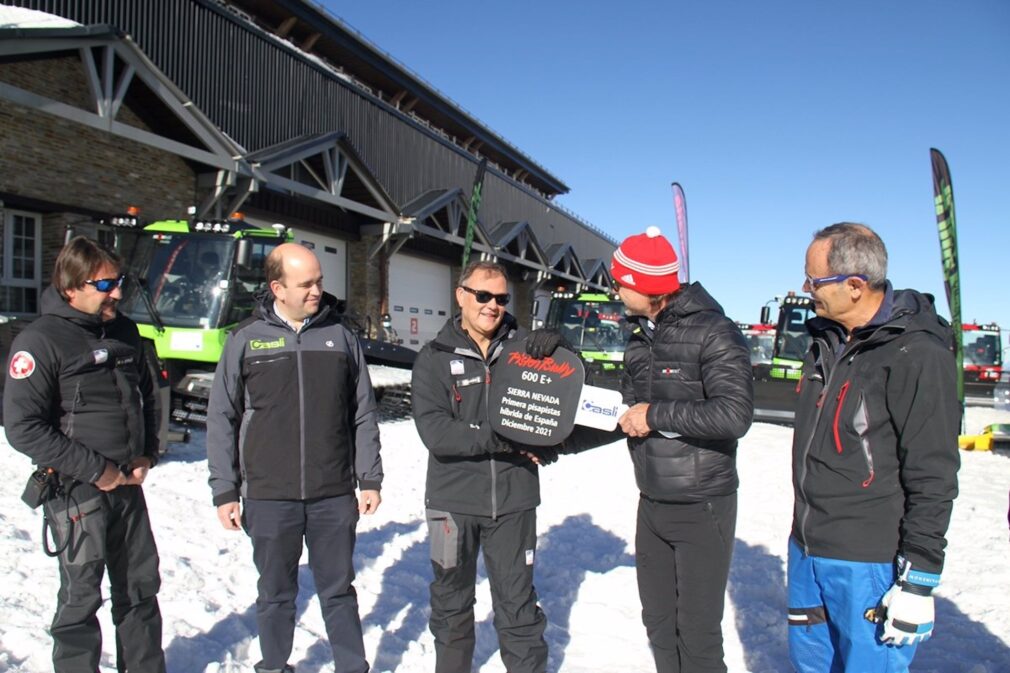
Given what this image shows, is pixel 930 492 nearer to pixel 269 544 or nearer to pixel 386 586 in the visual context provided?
pixel 269 544

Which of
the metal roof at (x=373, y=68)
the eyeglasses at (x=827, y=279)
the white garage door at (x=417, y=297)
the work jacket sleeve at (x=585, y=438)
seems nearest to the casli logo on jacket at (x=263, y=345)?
the work jacket sleeve at (x=585, y=438)

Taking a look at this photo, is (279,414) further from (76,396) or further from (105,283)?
(105,283)

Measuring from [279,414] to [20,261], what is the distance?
11199 mm

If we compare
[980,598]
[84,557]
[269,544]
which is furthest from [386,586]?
[980,598]

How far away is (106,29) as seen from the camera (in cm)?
1062

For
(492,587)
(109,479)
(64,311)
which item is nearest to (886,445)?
(492,587)

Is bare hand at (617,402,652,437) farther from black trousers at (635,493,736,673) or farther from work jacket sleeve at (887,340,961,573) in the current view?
work jacket sleeve at (887,340,961,573)

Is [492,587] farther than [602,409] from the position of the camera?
Yes

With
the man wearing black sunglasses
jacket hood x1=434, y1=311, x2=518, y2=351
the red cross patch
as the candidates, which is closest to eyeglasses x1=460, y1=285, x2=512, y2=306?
the man wearing black sunglasses

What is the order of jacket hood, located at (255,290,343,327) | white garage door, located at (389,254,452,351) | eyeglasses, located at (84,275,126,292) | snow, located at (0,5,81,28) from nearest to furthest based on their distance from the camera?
eyeglasses, located at (84,275,126,292), jacket hood, located at (255,290,343,327), snow, located at (0,5,81,28), white garage door, located at (389,254,452,351)

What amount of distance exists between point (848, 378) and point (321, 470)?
2.08m

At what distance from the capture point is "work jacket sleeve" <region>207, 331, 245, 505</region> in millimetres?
2969

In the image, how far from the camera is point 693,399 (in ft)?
8.66

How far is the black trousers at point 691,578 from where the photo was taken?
2643 millimetres
